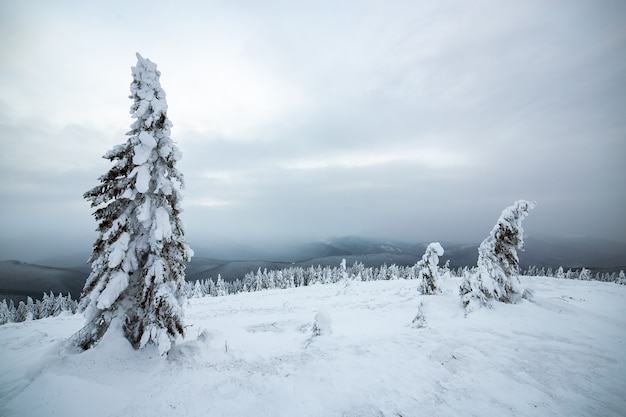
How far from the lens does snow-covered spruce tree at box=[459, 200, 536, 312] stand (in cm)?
1528

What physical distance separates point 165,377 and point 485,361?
1085 centimetres

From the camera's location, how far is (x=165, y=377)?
8.43 metres

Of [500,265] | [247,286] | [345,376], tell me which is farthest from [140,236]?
[247,286]

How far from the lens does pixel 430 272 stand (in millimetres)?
A: 25094

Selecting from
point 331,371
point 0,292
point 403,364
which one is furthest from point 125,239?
point 0,292

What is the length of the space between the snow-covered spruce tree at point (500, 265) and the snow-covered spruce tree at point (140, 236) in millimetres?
15731

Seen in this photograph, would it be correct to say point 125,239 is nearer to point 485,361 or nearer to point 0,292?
point 485,361

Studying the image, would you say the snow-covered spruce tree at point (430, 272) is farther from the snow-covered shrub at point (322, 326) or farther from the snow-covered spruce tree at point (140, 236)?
the snow-covered spruce tree at point (140, 236)

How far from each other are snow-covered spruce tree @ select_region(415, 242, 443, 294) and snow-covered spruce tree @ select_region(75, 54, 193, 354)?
73.9 ft

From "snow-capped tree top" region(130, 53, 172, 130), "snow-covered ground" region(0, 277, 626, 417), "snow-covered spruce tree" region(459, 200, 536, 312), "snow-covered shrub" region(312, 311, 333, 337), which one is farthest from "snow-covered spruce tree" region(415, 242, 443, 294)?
"snow-capped tree top" region(130, 53, 172, 130)

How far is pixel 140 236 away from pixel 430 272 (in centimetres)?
2434

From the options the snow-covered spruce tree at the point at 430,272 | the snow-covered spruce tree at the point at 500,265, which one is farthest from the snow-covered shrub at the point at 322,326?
the snow-covered spruce tree at the point at 430,272

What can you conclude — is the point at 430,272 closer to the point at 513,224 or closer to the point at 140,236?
the point at 513,224

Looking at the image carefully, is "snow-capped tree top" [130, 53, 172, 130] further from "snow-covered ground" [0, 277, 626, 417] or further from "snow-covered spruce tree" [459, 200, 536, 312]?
"snow-covered spruce tree" [459, 200, 536, 312]
